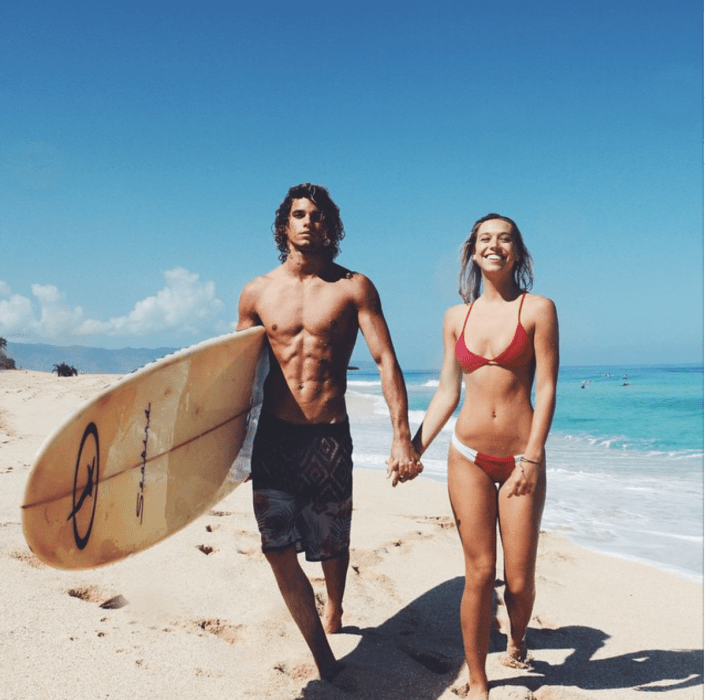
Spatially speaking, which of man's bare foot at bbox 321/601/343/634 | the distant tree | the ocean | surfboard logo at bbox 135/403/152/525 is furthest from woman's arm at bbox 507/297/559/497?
the distant tree

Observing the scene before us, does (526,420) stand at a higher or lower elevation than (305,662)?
higher

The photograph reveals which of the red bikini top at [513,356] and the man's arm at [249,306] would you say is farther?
the man's arm at [249,306]

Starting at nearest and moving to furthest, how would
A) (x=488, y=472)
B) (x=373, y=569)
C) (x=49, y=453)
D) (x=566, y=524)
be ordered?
(x=49, y=453), (x=488, y=472), (x=373, y=569), (x=566, y=524)

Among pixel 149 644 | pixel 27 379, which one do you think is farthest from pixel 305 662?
pixel 27 379

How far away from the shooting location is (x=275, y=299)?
2.94 m

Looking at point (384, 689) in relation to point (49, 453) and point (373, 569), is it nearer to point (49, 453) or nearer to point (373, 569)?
point (373, 569)

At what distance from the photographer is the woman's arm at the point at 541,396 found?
2469mm

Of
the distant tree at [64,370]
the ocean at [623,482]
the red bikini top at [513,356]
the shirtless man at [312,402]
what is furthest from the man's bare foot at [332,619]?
the distant tree at [64,370]

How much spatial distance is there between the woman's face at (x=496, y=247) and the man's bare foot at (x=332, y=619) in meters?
1.86

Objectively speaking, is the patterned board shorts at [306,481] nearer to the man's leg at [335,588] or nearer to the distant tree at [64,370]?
the man's leg at [335,588]

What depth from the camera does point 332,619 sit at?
3154mm

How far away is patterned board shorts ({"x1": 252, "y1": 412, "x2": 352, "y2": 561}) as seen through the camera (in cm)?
280

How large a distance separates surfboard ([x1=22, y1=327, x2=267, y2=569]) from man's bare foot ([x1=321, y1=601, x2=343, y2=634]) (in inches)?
31.8

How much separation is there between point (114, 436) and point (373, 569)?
2008mm
